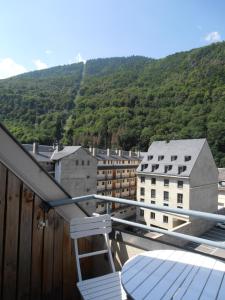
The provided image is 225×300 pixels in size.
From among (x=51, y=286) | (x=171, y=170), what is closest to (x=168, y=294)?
(x=51, y=286)

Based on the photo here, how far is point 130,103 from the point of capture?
65875 mm

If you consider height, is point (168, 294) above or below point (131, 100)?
below

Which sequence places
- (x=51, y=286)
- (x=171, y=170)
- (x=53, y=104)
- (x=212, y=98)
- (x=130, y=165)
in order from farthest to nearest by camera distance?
(x=53, y=104) < (x=212, y=98) < (x=130, y=165) < (x=171, y=170) < (x=51, y=286)

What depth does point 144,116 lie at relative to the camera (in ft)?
200

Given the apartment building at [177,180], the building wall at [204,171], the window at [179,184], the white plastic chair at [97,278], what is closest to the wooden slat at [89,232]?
the white plastic chair at [97,278]

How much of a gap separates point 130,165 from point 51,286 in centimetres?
3413

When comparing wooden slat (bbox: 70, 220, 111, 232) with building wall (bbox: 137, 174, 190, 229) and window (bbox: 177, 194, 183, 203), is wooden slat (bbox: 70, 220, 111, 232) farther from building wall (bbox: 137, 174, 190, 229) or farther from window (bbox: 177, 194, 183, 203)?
window (bbox: 177, 194, 183, 203)

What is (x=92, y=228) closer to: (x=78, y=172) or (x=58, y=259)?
(x=58, y=259)

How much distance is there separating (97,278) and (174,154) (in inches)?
1023

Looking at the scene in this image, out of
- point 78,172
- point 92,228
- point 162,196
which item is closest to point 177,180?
point 162,196

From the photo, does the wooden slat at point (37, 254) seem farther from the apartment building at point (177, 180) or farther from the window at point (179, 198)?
the window at point (179, 198)

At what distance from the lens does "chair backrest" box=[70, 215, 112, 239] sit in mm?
2195

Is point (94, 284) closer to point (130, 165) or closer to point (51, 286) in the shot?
point (51, 286)

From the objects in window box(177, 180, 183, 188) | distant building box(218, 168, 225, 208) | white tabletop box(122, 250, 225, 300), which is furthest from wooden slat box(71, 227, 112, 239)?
distant building box(218, 168, 225, 208)
